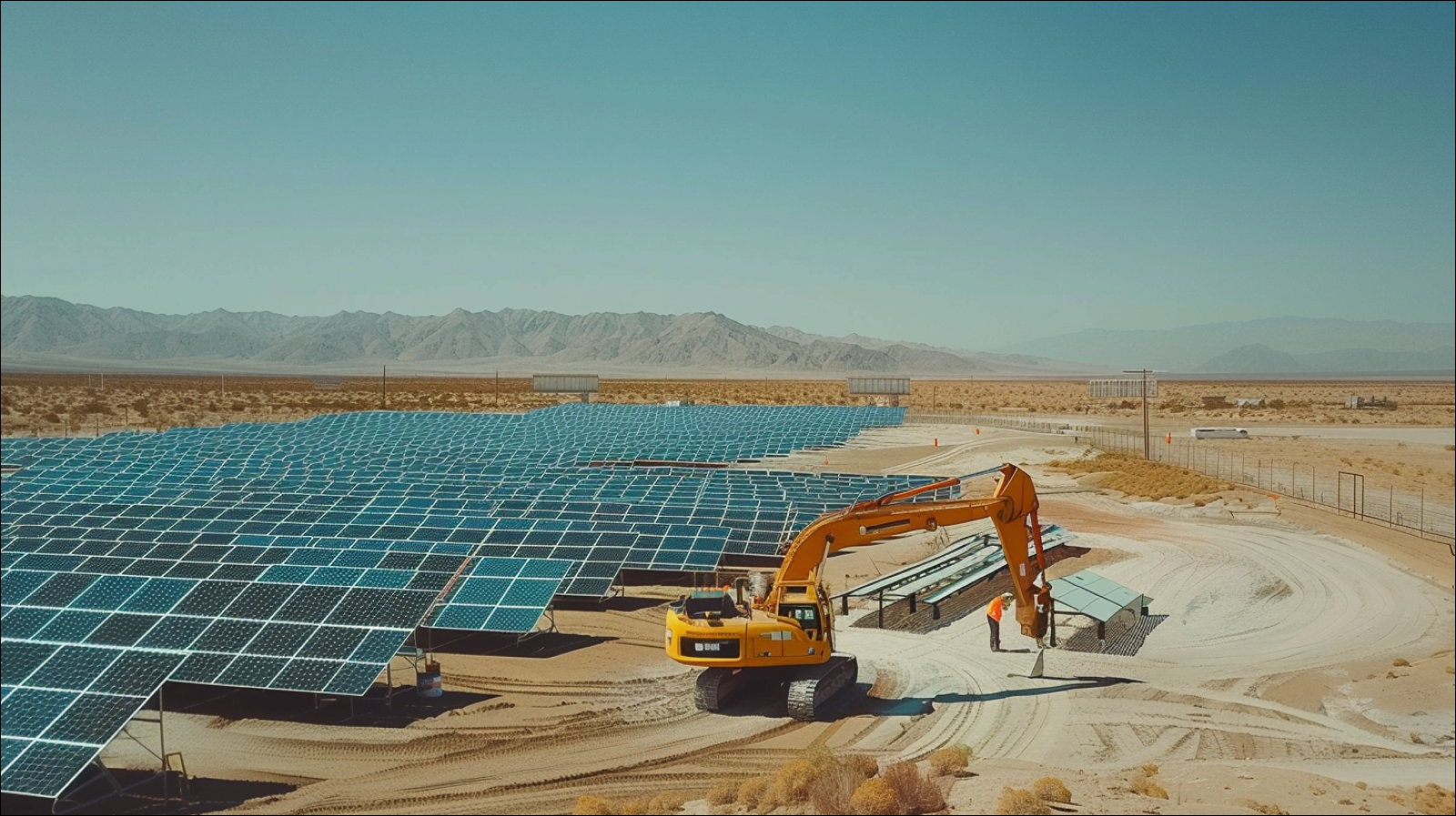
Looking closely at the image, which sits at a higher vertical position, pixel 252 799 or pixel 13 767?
pixel 13 767

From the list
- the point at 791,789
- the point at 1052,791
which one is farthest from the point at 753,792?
the point at 1052,791

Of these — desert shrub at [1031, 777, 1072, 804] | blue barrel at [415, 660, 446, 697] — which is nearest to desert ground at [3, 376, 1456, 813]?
desert shrub at [1031, 777, 1072, 804]

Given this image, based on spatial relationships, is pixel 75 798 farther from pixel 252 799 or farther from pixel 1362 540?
pixel 1362 540

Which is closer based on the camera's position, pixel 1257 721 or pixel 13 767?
pixel 13 767

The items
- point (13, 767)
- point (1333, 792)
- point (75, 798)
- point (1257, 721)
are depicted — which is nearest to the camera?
point (1333, 792)

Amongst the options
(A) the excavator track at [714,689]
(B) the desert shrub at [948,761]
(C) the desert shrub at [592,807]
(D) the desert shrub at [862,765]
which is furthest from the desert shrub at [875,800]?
(A) the excavator track at [714,689]

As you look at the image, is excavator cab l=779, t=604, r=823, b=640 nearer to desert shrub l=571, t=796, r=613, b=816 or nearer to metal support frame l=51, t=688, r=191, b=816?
desert shrub l=571, t=796, r=613, b=816

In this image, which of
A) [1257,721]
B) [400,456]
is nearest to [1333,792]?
[1257,721]

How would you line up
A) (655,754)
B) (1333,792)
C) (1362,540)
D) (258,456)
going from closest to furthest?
1. (1333,792)
2. (655,754)
3. (1362,540)
4. (258,456)
